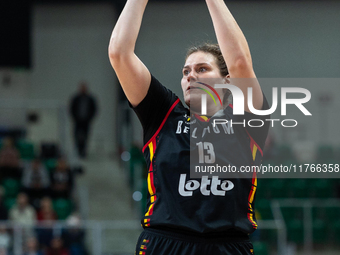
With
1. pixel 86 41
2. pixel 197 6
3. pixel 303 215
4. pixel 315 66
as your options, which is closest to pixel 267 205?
pixel 303 215

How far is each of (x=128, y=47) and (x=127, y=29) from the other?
8 centimetres

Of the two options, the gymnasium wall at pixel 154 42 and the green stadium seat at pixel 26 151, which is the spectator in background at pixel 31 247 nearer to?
the green stadium seat at pixel 26 151

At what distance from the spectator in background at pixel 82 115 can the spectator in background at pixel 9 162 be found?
2546 mm

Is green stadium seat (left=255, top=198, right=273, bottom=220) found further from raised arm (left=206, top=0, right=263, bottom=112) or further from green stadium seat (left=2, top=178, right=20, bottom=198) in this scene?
raised arm (left=206, top=0, right=263, bottom=112)

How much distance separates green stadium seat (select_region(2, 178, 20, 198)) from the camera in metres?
9.86

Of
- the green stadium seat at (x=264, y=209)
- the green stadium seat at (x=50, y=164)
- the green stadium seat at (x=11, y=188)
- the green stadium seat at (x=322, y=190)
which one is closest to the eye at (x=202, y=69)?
the green stadium seat at (x=264, y=209)

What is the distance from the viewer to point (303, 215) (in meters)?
9.37

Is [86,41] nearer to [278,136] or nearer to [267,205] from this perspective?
[278,136]

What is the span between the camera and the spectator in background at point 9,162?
1018 cm

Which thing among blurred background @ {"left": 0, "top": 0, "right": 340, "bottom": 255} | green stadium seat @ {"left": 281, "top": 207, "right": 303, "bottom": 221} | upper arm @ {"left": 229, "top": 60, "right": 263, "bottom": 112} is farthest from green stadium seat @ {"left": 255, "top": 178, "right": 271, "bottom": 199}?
upper arm @ {"left": 229, "top": 60, "right": 263, "bottom": 112}

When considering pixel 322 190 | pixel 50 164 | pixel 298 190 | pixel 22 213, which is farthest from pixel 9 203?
pixel 322 190

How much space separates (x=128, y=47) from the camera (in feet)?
7.68

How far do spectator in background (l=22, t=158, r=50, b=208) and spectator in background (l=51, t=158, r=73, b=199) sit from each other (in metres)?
0.17

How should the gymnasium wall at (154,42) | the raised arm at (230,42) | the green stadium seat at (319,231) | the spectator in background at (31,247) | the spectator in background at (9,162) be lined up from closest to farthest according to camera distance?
the raised arm at (230,42)
the spectator in background at (31,247)
the green stadium seat at (319,231)
the spectator in background at (9,162)
the gymnasium wall at (154,42)
